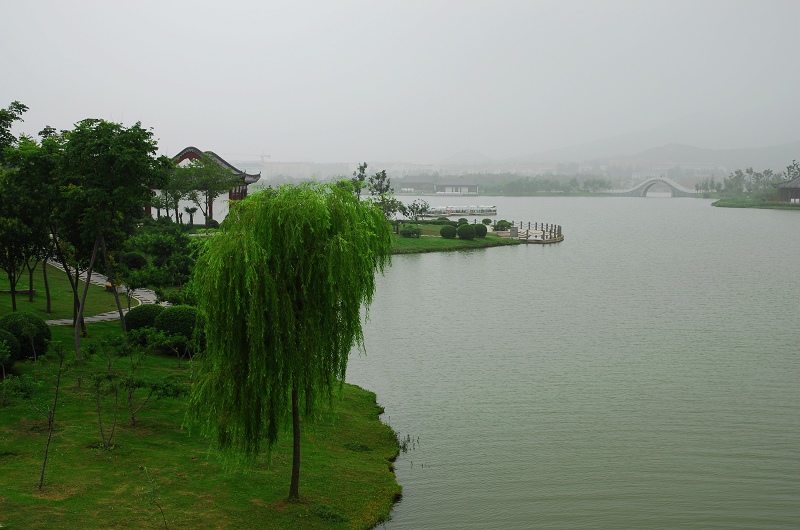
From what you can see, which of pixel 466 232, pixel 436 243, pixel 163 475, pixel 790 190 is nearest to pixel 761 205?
pixel 790 190

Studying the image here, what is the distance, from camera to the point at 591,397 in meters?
27.6

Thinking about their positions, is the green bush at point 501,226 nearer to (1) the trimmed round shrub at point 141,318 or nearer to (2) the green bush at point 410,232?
(2) the green bush at point 410,232

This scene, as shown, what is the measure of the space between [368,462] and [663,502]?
7498mm

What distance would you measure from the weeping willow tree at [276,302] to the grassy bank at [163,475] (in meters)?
1.50

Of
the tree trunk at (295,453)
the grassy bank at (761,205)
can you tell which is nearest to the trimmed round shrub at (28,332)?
the tree trunk at (295,453)

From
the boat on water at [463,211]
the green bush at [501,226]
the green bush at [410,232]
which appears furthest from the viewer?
the boat on water at [463,211]

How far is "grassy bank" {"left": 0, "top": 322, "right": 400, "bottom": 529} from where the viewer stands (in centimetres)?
1587

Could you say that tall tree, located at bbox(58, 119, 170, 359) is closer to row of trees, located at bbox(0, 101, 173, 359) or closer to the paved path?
row of trees, located at bbox(0, 101, 173, 359)

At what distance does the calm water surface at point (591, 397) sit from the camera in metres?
19.6

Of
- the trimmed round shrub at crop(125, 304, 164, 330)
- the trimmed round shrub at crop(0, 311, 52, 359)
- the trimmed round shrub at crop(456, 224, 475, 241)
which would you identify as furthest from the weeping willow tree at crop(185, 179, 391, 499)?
the trimmed round shrub at crop(456, 224, 475, 241)

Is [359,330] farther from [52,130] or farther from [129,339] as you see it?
[52,130]

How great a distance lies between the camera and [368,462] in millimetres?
21375

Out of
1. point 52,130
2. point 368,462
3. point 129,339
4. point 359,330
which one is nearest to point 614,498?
point 368,462

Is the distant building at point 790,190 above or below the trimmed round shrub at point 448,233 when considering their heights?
above
